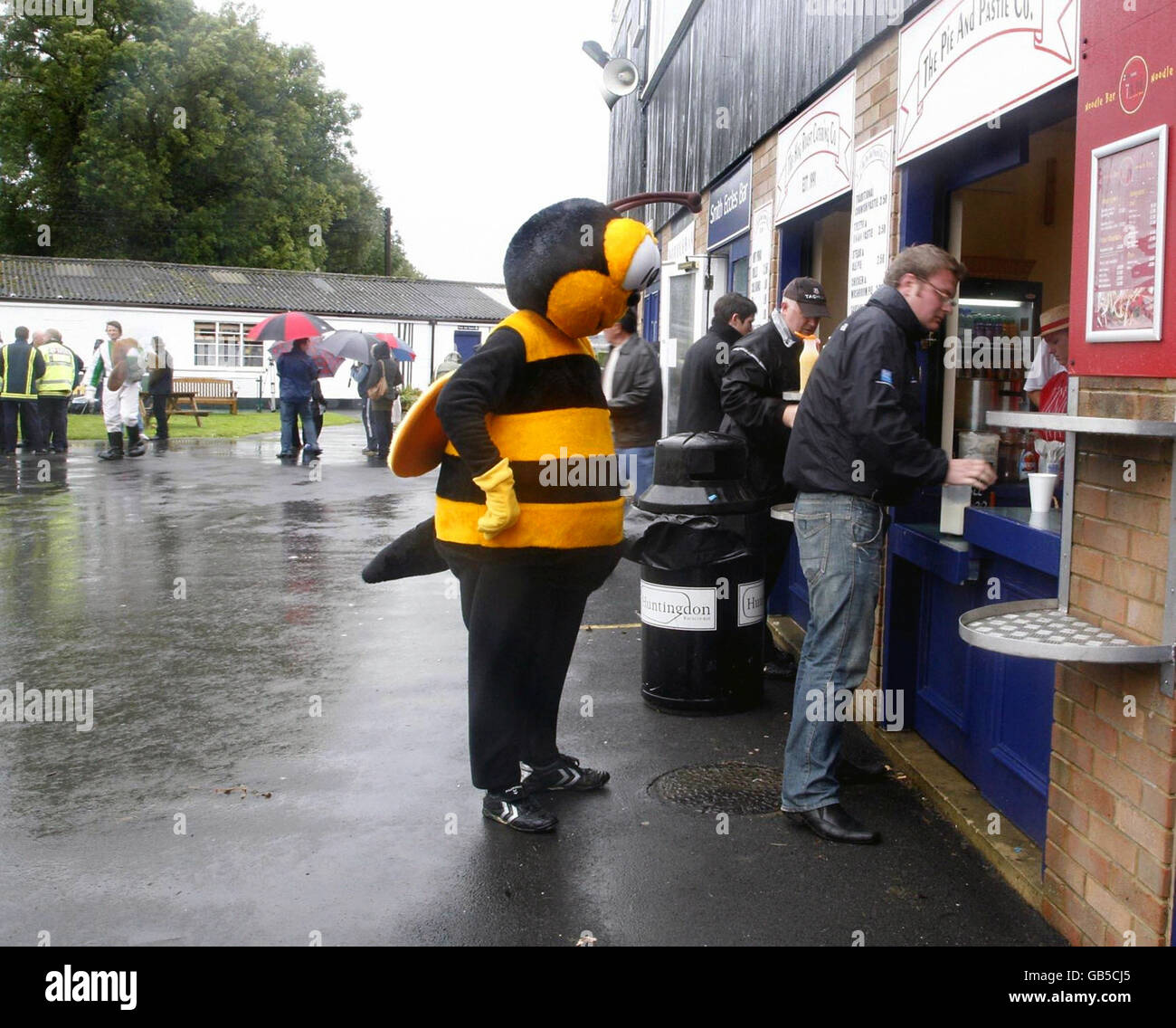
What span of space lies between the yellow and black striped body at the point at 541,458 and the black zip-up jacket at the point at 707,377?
2.32m

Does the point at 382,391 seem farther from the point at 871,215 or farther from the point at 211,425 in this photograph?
the point at 871,215

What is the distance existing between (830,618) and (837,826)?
28.9 inches

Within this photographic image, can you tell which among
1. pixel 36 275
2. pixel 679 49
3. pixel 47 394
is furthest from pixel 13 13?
pixel 679 49

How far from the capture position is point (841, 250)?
8609 mm

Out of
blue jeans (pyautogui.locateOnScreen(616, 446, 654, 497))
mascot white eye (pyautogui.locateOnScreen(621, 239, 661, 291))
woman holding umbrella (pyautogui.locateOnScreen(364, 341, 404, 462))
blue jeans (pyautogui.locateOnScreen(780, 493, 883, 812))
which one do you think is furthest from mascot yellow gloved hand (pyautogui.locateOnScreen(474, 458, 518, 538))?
woman holding umbrella (pyautogui.locateOnScreen(364, 341, 404, 462))

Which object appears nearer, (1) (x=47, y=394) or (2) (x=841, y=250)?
(2) (x=841, y=250)

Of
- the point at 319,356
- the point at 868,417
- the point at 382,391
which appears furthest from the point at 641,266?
the point at 319,356


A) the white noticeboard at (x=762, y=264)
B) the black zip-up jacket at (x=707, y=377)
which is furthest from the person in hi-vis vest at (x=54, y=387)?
the black zip-up jacket at (x=707, y=377)

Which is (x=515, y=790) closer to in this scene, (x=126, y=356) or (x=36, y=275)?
(x=126, y=356)

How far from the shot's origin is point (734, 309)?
6.36m

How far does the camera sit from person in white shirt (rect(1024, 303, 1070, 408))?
5406 millimetres

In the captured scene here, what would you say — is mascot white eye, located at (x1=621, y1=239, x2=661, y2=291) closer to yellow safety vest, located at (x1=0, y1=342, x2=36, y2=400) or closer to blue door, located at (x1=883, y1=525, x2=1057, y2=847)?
blue door, located at (x1=883, y1=525, x2=1057, y2=847)

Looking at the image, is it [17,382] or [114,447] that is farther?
[17,382]

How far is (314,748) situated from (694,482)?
208 cm
